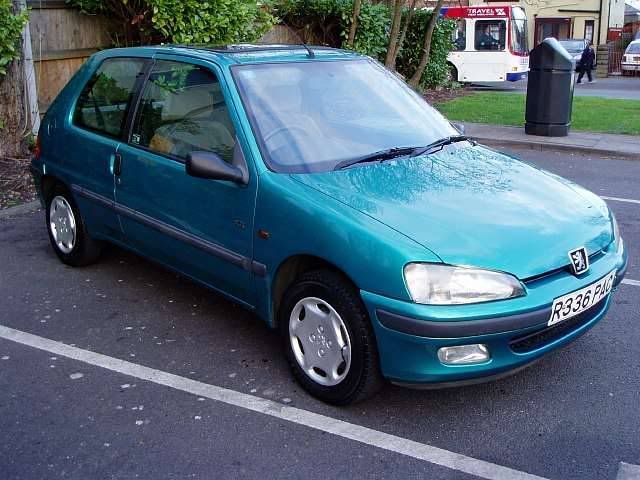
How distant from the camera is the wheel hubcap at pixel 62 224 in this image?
18.2 feet

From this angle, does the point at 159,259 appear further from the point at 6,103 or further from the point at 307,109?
the point at 6,103

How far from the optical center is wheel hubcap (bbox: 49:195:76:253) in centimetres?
556

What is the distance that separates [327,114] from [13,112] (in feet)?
19.0

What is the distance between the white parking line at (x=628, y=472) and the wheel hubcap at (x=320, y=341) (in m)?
1.23

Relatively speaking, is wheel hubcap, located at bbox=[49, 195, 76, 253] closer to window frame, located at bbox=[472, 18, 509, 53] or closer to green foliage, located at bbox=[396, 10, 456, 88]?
green foliage, located at bbox=[396, 10, 456, 88]

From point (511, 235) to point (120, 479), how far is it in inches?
77.9

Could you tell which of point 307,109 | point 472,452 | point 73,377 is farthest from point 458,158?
point 73,377

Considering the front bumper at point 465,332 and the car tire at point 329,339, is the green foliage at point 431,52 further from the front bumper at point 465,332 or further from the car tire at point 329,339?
the front bumper at point 465,332

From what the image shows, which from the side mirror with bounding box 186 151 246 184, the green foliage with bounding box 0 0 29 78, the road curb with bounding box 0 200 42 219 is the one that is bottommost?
the road curb with bounding box 0 200 42 219

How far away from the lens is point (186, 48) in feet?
15.8

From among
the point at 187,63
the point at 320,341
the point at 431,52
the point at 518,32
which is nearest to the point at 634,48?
the point at 518,32

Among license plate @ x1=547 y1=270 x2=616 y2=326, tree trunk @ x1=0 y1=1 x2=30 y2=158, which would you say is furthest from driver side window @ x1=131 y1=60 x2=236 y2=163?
tree trunk @ x1=0 y1=1 x2=30 y2=158

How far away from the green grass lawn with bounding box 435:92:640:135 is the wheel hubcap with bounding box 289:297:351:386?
9912 millimetres

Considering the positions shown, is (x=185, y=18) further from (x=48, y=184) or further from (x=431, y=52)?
(x=431, y=52)
